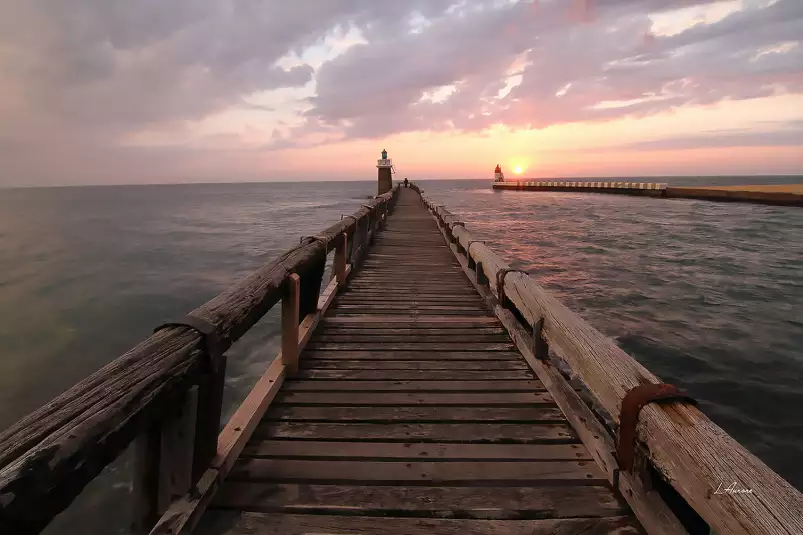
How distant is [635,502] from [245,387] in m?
7.09

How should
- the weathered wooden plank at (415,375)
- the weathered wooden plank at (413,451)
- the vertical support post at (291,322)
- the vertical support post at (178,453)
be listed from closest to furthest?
the vertical support post at (178,453) < the weathered wooden plank at (413,451) < the vertical support post at (291,322) < the weathered wooden plank at (415,375)

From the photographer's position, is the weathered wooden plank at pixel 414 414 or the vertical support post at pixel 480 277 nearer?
the weathered wooden plank at pixel 414 414

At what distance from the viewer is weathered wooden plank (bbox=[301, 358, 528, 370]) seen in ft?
13.2

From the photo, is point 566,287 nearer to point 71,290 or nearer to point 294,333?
point 294,333

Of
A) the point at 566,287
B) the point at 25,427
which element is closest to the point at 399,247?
the point at 566,287

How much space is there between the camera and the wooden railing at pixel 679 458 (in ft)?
4.24

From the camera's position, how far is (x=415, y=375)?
389 cm

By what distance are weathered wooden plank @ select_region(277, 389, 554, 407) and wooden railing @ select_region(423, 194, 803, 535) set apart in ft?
1.90

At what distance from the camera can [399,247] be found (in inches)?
435

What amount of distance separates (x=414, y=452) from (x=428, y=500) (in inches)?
16.7

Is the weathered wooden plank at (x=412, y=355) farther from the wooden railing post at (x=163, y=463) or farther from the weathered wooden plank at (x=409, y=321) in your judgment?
the wooden railing post at (x=163, y=463)

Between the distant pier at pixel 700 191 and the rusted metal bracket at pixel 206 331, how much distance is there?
51510 millimetres

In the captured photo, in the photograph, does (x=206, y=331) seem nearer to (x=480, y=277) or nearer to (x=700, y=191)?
(x=480, y=277)

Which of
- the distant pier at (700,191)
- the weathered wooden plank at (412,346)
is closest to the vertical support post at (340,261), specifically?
the weathered wooden plank at (412,346)
